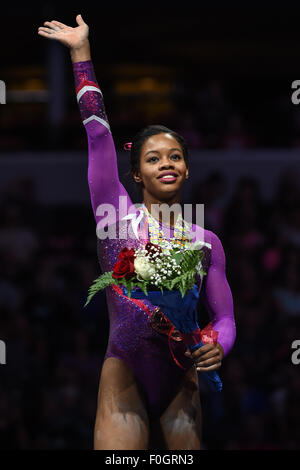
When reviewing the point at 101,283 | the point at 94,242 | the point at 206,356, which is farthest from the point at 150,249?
the point at 94,242

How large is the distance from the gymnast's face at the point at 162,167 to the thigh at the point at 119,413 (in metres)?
0.75

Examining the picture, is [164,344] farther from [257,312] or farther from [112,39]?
[112,39]

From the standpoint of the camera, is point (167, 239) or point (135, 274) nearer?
point (135, 274)

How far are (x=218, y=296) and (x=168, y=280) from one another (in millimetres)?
396

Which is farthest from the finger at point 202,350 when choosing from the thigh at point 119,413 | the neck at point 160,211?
the neck at point 160,211

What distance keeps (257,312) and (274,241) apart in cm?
67

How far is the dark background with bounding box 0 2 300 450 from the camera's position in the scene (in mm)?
6164

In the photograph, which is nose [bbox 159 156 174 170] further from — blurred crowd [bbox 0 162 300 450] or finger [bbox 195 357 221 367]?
blurred crowd [bbox 0 162 300 450]

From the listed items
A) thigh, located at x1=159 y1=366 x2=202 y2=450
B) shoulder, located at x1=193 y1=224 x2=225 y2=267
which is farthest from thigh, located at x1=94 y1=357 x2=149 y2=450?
shoulder, located at x1=193 y1=224 x2=225 y2=267

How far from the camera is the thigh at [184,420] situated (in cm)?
353

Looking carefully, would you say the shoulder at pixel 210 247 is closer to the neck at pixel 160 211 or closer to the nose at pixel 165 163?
the neck at pixel 160 211

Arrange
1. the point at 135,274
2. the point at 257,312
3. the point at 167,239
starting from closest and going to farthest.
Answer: the point at 135,274, the point at 167,239, the point at 257,312
